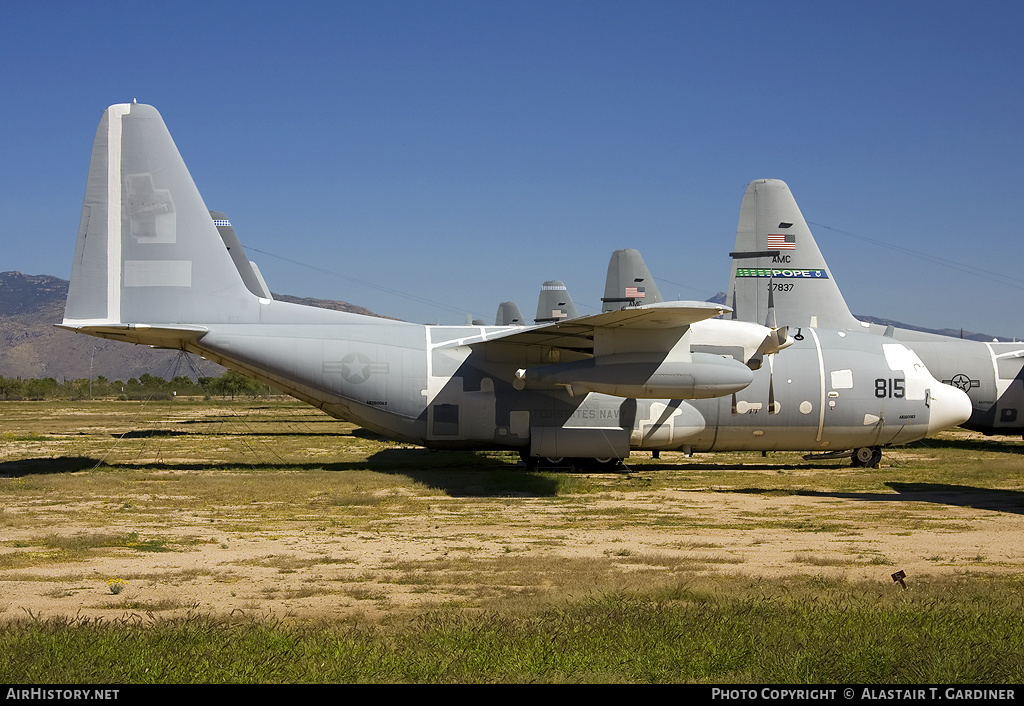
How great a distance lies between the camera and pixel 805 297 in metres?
29.1

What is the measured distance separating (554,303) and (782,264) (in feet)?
51.8

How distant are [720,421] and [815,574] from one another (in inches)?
452

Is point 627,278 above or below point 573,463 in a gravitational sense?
above

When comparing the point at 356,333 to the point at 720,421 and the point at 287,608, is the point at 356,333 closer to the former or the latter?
the point at 720,421

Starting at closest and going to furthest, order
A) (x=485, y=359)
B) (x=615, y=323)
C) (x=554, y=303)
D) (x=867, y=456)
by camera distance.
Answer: (x=615, y=323)
(x=485, y=359)
(x=867, y=456)
(x=554, y=303)

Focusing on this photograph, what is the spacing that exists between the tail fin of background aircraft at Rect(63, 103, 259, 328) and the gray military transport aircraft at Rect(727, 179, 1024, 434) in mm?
16798

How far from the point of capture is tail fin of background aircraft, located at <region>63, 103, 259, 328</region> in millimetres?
18922

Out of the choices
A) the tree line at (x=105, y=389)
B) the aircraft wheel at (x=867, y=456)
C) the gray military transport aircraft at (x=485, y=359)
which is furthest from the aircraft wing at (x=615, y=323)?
the tree line at (x=105, y=389)

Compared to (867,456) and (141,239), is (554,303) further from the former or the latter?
(141,239)

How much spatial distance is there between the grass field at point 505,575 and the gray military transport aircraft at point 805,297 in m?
8.53

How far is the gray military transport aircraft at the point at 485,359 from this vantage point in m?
19.0

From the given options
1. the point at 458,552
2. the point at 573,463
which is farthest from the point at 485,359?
the point at 458,552

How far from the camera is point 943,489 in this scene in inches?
731
